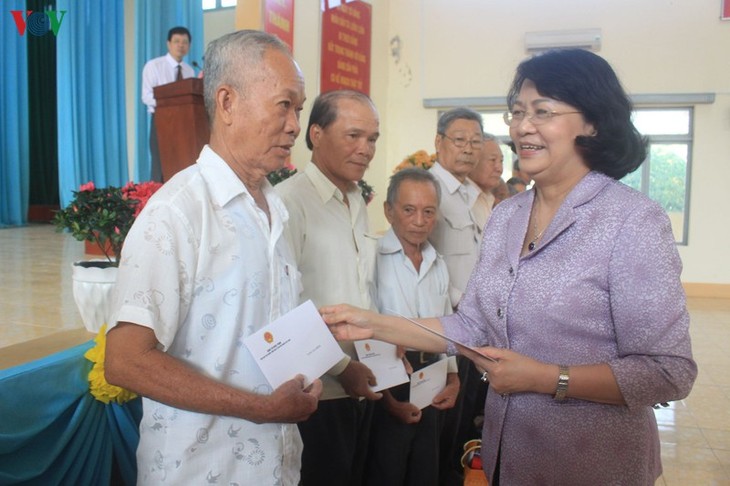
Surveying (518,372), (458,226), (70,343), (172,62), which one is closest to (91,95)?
(172,62)

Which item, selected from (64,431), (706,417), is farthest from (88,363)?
(706,417)

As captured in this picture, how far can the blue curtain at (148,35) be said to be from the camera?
7941 millimetres

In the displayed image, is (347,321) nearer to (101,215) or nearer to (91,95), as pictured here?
(101,215)

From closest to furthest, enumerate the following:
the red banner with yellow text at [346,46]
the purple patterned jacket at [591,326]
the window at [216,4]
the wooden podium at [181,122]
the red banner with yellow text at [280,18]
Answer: the purple patterned jacket at [591,326] → the wooden podium at [181,122] → the red banner with yellow text at [280,18] → the red banner with yellow text at [346,46] → the window at [216,4]

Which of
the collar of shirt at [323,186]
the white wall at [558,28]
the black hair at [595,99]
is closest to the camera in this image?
the black hair at [595,99]

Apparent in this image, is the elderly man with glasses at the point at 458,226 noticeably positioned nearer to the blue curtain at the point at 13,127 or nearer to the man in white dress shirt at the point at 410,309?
the man in white dress shirt at the point at 410,309

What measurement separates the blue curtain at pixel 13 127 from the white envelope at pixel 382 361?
21.8 feet

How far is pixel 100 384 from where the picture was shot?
5.27ft

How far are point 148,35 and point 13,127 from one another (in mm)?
2089

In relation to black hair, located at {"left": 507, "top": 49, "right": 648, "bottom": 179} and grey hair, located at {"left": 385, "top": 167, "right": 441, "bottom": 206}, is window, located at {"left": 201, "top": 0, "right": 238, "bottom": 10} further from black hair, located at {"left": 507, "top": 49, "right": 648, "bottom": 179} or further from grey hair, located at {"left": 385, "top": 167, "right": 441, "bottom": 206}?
black hair, located at {"left": 507, "top": 49, "right": 648, "bottom": 179}

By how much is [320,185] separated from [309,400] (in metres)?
0.97

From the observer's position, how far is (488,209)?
129 inches

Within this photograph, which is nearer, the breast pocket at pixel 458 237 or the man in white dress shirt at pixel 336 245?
the man in white dress shirt at pixel 336 245

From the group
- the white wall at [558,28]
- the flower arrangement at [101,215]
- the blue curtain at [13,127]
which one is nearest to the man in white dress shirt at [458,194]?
the flower arrangement at [101,215]
